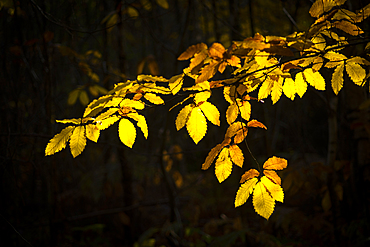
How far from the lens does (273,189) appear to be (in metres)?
0.78

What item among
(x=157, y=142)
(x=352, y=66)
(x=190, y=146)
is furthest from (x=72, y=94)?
(x=190, y=146)

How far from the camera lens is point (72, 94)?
2.49 metres

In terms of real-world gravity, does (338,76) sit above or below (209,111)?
above

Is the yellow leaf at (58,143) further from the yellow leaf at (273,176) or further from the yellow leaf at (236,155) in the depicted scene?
the yellow leaf at (273,176)

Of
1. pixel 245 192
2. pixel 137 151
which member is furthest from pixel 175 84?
pixel 137 151

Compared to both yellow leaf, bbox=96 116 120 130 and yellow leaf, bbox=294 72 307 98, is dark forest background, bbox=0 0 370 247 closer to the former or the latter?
yellow leaf, bbox=294 72 307 98

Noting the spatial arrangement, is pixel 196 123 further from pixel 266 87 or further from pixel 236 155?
pixel 266 87

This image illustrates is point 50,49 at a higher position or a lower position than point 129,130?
higher

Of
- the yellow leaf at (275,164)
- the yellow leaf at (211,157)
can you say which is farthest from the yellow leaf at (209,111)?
the yellow leaf at (275,164)

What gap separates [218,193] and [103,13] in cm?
396

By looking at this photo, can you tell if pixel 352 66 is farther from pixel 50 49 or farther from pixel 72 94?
pixel 50 49

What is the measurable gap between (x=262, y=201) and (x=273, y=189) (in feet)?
0.18

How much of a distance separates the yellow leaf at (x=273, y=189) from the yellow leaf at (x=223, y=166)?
0.13 metres

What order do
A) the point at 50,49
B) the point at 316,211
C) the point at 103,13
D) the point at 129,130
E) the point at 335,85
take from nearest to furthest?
the point at 129,130, the point at 335,85, the point at 50,49, the point at 103,13, the point at 316,211
